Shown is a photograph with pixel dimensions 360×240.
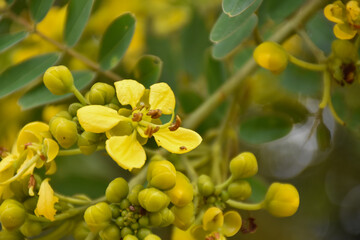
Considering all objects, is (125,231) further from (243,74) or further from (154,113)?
(243,74)

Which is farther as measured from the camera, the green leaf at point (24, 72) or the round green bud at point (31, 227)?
the green leaf at point (24, 72)

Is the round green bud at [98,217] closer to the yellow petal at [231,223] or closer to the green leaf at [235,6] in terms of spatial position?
the yellow petal at [231,223]

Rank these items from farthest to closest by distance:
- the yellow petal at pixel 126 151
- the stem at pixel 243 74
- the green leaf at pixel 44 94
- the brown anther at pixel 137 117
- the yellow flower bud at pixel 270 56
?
the stem at pixel 243 74 < the green leaf at pixel 44 94 < the yellow flower bud at pixel 270 56 < the brown anther at pixel 137 117 < the yellow petal at pixel 126 151

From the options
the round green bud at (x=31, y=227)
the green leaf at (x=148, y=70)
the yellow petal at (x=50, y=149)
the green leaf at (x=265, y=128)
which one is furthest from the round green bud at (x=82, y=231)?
the green leaf at (x=265, y=128)

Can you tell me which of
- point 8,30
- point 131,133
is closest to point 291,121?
point 131,133

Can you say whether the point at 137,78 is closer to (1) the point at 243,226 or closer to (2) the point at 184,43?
(1) the point at 243,226

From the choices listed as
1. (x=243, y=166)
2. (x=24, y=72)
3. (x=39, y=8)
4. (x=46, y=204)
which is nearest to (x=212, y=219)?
(x=243, y=166)

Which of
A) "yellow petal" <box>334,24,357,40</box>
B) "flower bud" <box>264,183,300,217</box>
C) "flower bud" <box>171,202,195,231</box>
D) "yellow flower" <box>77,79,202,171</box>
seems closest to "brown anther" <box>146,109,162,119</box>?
"yellow flower" <box>77,79,202,171</box>
